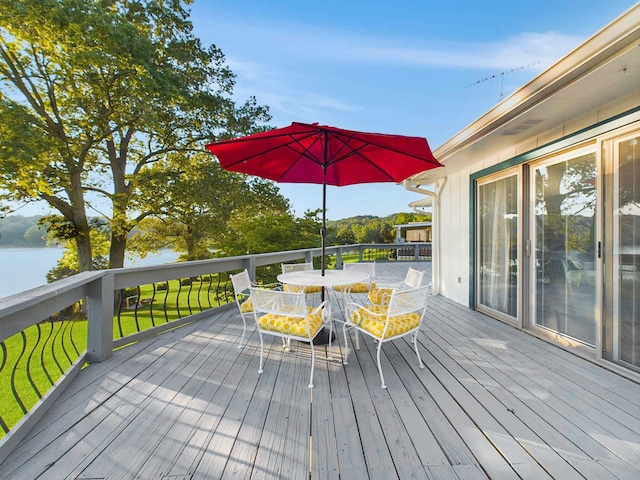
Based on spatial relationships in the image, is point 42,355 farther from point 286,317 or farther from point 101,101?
point 101,101

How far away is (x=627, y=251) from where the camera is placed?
7.82ft

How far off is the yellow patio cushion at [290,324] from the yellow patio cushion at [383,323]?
38 centimetres

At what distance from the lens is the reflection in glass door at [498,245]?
3715 millimetres

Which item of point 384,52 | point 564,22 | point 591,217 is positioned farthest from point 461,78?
point 591,217

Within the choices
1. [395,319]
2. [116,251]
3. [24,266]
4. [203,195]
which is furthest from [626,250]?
[24,266]

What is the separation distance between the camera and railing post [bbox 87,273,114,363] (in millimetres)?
2637

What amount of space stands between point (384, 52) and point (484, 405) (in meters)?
7.82

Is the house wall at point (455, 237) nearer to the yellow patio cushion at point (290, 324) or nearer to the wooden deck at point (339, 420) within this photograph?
the wooden deck at point (339, 420)

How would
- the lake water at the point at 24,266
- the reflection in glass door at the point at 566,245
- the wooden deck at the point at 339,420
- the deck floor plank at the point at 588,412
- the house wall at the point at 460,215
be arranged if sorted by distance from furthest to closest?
the lake water at the point at 24,266, the house wall at the point at 460,215, the reflection in glass door at the point at 566,245, the deck floor plank at the point at 588,412, the wooden deck at the point at 339,420

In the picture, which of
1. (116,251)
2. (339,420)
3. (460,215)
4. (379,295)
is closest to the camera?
(339,420)

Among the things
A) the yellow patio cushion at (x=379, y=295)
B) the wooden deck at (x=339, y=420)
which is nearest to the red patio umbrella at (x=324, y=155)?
the yellow patio cushion at (x=379, y=295)

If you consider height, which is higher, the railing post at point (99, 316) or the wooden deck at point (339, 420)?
the railing post at point (99, 316)

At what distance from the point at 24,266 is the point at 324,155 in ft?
48.1

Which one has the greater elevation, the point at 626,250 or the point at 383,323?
the point at 626,250
